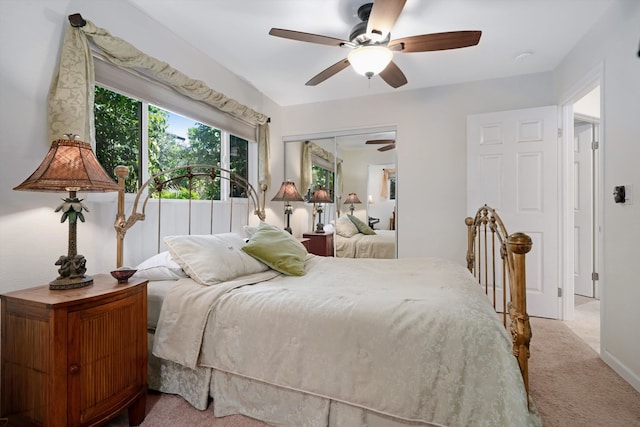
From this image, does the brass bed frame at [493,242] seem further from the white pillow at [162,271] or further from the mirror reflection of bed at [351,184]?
the mirror reflection of bed at [351,184]

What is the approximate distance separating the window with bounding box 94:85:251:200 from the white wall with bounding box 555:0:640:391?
3.20m

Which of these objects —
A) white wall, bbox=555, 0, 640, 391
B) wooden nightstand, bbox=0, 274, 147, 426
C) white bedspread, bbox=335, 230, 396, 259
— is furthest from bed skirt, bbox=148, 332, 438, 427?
white bedspread, bbox=335, 230, 396, 259

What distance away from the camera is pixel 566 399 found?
71.5 inches

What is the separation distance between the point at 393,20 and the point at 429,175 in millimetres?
2145

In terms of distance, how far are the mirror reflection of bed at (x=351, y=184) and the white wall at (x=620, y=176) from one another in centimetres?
193

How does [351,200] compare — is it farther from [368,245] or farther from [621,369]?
[621,369]

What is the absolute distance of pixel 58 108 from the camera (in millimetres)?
1690

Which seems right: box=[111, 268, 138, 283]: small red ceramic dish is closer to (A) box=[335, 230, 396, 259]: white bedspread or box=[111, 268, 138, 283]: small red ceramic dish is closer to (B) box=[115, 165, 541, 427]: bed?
(B) box=[115, 165, 541, 427]: bed

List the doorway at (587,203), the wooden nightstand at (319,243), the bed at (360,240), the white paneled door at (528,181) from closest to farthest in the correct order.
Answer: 1. the white paneled door at (528,181)
2. the doorway at (587,203)
3. the bed at (360,240)
4. the wooden nightstand at (319,243)

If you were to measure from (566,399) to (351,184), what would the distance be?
9.50 ft

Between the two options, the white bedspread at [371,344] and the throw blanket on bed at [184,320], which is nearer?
the white bedspread at [371,344]

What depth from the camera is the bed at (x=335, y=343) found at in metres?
1.19

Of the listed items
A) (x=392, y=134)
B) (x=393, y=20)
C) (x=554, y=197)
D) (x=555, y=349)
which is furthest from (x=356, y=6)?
(x=555, y=349)

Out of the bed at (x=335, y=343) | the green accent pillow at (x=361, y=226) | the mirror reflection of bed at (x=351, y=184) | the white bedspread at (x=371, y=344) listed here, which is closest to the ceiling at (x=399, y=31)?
the mirror reflection of bed at (x=351, y=184)
